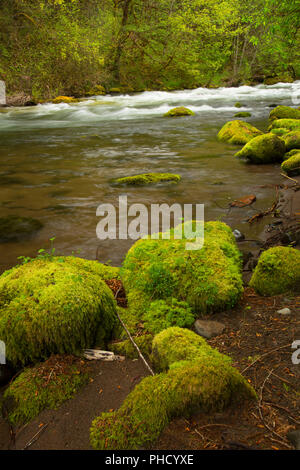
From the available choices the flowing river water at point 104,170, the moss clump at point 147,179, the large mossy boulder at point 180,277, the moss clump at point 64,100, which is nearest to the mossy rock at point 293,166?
the flowing river water at point 104,170

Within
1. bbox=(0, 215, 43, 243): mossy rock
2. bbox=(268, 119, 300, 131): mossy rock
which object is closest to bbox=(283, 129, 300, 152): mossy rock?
bbox=(268, 119, 300, 131): mossy rock

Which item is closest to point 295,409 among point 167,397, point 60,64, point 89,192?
point 167,397

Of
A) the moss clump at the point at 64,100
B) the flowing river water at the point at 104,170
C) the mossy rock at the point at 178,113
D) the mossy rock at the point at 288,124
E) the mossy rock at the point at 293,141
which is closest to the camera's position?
the flowing river water at the point at 104,170

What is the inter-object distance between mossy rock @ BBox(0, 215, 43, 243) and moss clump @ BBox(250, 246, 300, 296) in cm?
395

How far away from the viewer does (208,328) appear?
117 inches

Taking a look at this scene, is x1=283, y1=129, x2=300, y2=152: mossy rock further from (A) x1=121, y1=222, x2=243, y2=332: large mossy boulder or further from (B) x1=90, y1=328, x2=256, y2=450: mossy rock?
(B) x1=90, y1=328, x2=256, y2=450: mossy rock

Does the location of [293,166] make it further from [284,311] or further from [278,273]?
[284,311]

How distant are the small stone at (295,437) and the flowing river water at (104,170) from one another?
3.44 meters

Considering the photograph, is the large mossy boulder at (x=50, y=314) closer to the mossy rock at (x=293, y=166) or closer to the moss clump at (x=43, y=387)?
the moss clump at (x=43, y=387)

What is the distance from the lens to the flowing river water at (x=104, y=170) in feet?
19.3

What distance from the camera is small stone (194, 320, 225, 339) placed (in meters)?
2.92

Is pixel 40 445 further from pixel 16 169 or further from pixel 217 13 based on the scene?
pixel 217 13

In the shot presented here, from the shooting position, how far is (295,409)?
1.94m

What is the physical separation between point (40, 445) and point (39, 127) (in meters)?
16.1
